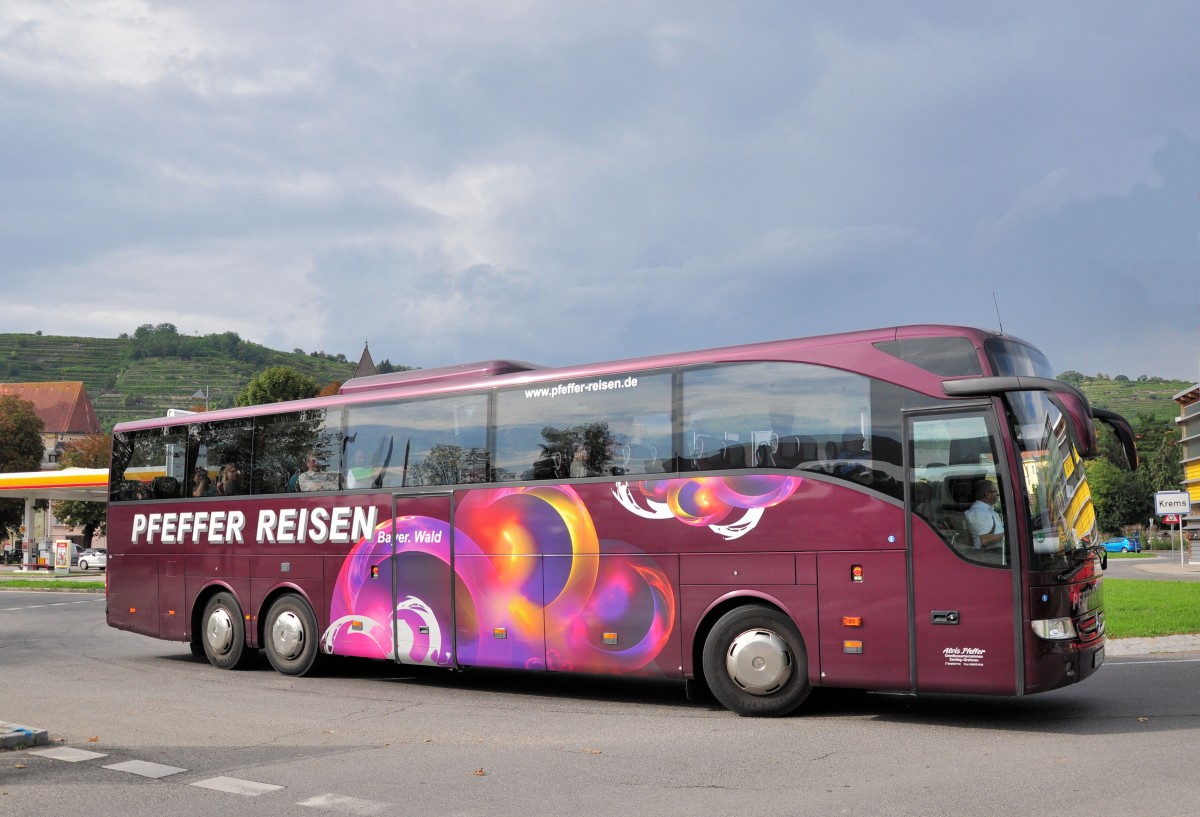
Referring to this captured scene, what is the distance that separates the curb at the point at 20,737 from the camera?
27.7 feet

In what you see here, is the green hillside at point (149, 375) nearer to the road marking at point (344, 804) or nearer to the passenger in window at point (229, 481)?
the passenger in window at point (229, 481)

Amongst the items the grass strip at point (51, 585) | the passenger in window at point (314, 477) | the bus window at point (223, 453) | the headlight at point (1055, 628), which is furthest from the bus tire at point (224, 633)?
the grass strip at point (51, 585)

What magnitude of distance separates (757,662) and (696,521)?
1398mm

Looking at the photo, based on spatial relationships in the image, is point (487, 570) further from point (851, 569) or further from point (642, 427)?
point (851, 569)

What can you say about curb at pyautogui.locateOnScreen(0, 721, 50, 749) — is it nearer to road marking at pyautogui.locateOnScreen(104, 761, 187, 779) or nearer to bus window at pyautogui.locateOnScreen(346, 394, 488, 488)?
road marking at pyautogui.locateOnScreen(104, 761, 187, 779)

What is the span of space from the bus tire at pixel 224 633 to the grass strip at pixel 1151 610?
36.8 ft

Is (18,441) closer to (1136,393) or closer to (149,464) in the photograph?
(149,464)

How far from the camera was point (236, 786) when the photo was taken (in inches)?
→ 291

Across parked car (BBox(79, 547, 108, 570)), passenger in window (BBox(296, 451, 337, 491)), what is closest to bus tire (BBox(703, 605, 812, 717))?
passenger in window (BBox(296, 451, 337, 491))

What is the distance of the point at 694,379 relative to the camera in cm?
1070

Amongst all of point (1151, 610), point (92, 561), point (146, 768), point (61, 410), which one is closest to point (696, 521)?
point (146, 768)

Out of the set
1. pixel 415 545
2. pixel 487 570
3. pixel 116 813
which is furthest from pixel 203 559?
pixel 116 813

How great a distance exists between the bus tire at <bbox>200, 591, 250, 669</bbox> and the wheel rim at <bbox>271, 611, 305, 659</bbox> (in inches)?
24.2

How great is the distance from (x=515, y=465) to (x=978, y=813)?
21.4 ft
